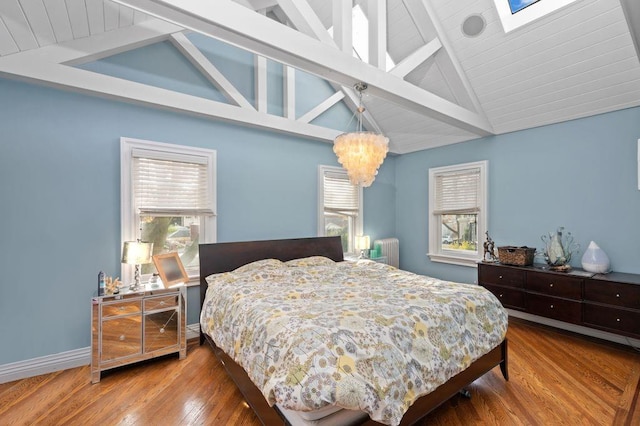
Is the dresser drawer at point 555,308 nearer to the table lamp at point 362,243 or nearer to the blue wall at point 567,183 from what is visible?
the blue wall at point 567,183

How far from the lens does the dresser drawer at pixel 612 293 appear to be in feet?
9.12

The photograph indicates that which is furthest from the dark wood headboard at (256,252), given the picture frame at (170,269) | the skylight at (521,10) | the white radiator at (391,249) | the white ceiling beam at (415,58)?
the skylight at (521,10)

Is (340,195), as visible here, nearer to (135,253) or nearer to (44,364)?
(135,253)

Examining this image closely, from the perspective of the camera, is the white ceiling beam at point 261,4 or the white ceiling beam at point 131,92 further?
the white ceiling beam at point 261,4

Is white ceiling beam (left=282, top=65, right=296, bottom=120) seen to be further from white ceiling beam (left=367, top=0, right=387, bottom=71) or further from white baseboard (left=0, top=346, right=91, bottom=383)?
white baseboard (left=0, top=346, right=91, bottom=383)

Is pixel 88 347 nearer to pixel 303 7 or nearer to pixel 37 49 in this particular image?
pixel 37 49

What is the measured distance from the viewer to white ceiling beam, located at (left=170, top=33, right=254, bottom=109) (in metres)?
3.19

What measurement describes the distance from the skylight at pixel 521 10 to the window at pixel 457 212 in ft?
5.73

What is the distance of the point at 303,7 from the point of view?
2312mm

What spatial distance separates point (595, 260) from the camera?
3.16m

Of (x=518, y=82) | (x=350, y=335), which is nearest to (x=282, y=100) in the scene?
(x=518, y=82)

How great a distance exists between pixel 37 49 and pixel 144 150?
1076 millimetres

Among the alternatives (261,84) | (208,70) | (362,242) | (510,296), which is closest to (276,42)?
(208,70)

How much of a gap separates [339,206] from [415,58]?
2289 mm
